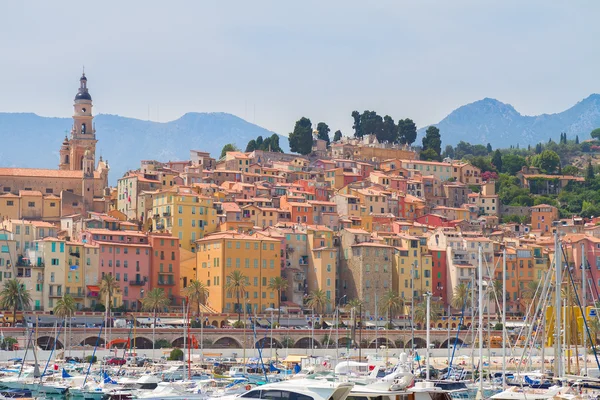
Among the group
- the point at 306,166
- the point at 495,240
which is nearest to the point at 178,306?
the point at 495,240

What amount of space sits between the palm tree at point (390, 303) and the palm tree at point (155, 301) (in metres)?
19.0

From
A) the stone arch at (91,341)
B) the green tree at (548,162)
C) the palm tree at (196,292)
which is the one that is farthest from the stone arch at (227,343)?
the green tree at (548,162)

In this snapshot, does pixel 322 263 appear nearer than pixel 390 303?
No

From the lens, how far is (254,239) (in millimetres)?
109438

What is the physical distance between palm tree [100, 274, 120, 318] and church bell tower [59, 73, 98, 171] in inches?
1459

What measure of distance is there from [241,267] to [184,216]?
10337 millimetres

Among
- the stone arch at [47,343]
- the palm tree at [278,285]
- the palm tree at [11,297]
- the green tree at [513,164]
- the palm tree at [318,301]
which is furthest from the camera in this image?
the green tree at [513,164]

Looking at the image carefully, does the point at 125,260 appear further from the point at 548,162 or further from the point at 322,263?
the point at 548,162

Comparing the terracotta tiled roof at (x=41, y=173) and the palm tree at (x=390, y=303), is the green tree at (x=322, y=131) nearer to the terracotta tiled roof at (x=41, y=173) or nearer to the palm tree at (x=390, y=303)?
the terracotta tiled roof at (x=41, y=173)

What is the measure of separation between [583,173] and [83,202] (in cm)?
8113

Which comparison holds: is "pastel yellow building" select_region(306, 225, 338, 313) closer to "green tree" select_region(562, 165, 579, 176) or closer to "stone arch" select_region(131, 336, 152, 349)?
"stone arch" select_region(131, 336, 152, 349)

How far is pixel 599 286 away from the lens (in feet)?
402

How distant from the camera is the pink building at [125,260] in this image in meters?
107

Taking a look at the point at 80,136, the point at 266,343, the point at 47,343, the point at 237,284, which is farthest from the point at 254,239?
the point at 80,136
